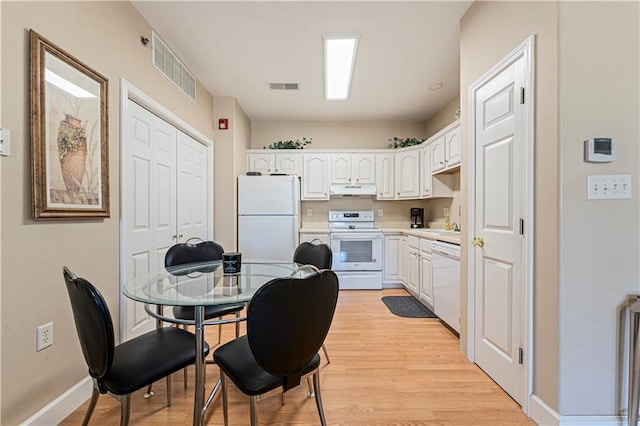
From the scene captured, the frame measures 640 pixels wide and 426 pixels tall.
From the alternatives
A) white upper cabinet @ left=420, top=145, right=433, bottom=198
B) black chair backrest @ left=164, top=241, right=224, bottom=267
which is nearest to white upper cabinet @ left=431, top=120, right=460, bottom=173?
white upper cabinet @ left=420, top=145, right=433, bottom=198

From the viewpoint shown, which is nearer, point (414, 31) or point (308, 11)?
point (308, 11)

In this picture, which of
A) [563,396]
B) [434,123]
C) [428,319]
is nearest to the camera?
[563,396]

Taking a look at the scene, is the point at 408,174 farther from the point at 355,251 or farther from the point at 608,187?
the point at 608,187

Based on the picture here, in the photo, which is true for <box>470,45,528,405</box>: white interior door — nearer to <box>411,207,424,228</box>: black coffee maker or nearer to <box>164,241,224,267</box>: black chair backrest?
<box>164,241,224,267</box>: black chair backrest

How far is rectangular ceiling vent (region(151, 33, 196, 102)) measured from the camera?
2.39 metres

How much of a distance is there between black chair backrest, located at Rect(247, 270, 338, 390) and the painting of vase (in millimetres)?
1393

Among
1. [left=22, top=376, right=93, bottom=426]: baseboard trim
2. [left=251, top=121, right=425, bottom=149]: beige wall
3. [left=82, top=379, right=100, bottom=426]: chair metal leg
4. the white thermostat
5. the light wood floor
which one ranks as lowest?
the light wood floor

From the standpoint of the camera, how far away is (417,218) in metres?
4.39

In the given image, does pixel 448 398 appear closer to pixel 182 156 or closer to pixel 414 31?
pixel 414 31

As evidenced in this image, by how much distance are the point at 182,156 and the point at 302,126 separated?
224 centimetres

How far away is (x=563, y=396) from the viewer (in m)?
1.35

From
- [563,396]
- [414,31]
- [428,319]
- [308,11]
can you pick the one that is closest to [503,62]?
[414,31]

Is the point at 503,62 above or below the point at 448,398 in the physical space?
above

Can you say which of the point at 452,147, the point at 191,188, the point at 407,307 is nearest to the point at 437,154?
the point at 452,147
